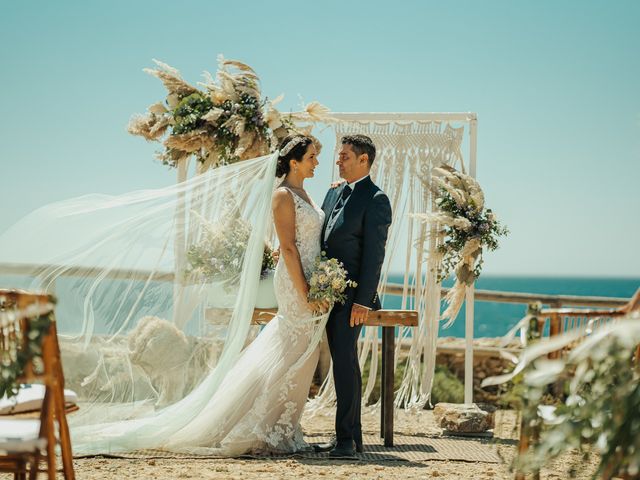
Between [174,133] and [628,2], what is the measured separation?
41559 mm

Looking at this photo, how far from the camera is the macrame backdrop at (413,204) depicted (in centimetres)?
666

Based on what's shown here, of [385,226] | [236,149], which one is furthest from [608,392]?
[236,149]

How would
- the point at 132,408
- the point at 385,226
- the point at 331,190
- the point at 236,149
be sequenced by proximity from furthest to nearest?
the point at 236,149 → the point at 331,190 → the point at 385,226 → the point at 132,408

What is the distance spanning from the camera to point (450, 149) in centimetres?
670

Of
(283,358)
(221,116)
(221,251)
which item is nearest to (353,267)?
(283,358)

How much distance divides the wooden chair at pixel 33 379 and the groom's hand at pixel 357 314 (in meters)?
2.42

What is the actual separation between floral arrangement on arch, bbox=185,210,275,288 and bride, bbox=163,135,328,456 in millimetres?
242

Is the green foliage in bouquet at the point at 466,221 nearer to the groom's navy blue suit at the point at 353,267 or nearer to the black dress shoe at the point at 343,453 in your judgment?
the groom's navy blue suit at the point at 353,267

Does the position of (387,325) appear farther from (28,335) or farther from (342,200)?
(28,335)

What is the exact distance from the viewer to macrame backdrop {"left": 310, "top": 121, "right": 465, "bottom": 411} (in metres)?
6.66

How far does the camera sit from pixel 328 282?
15.7 ft

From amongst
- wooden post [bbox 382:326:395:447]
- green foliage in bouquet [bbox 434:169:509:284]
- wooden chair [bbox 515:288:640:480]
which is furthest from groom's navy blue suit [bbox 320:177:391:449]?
wooden chair [bbox 515:288:640:480]

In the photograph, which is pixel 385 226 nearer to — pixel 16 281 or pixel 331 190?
pixel 331 190

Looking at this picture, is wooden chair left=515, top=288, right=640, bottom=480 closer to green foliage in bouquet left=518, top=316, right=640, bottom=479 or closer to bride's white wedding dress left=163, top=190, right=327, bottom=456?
green foliage in bouquet left=518, top=316, right=640, bottom=479
